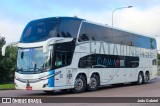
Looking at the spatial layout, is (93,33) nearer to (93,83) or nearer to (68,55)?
(93,83)

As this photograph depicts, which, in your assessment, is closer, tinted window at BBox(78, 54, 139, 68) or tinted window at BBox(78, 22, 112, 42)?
tinted window at BBox(78, 22, 112, 42)

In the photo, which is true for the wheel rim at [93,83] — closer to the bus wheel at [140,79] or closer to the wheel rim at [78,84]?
the wheel rim at [78,84]

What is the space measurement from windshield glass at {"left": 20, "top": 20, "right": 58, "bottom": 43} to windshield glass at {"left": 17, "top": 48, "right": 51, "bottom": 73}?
63 centimetres

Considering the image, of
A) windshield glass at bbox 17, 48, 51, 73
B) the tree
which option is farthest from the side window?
the tree

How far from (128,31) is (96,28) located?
18.4 ft

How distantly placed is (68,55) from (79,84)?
1.95 meters

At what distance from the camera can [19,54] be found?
20.2 m

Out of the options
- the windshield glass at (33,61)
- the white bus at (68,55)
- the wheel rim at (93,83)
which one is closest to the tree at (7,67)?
the white bus at (68,55)

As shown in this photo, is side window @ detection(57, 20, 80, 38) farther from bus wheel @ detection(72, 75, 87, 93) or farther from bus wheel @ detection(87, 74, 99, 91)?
bus wheel @ detection(87, 74, 99, 91)

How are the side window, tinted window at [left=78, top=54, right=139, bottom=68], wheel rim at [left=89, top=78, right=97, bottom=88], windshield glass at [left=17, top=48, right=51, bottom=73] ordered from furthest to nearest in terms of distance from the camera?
wheel rim at [left=89, top=78, right=97, bottom=88]
tinted window at [left=78, top=54, right=139, bottom=68]
the side window
windshield glass at [left=17, top=48, right=51, bottom=73]

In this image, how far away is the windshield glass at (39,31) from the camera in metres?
19.5

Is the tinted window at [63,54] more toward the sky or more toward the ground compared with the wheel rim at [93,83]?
more toward the sky

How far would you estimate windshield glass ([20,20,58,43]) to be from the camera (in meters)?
19.5

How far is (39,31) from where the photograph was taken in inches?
783
